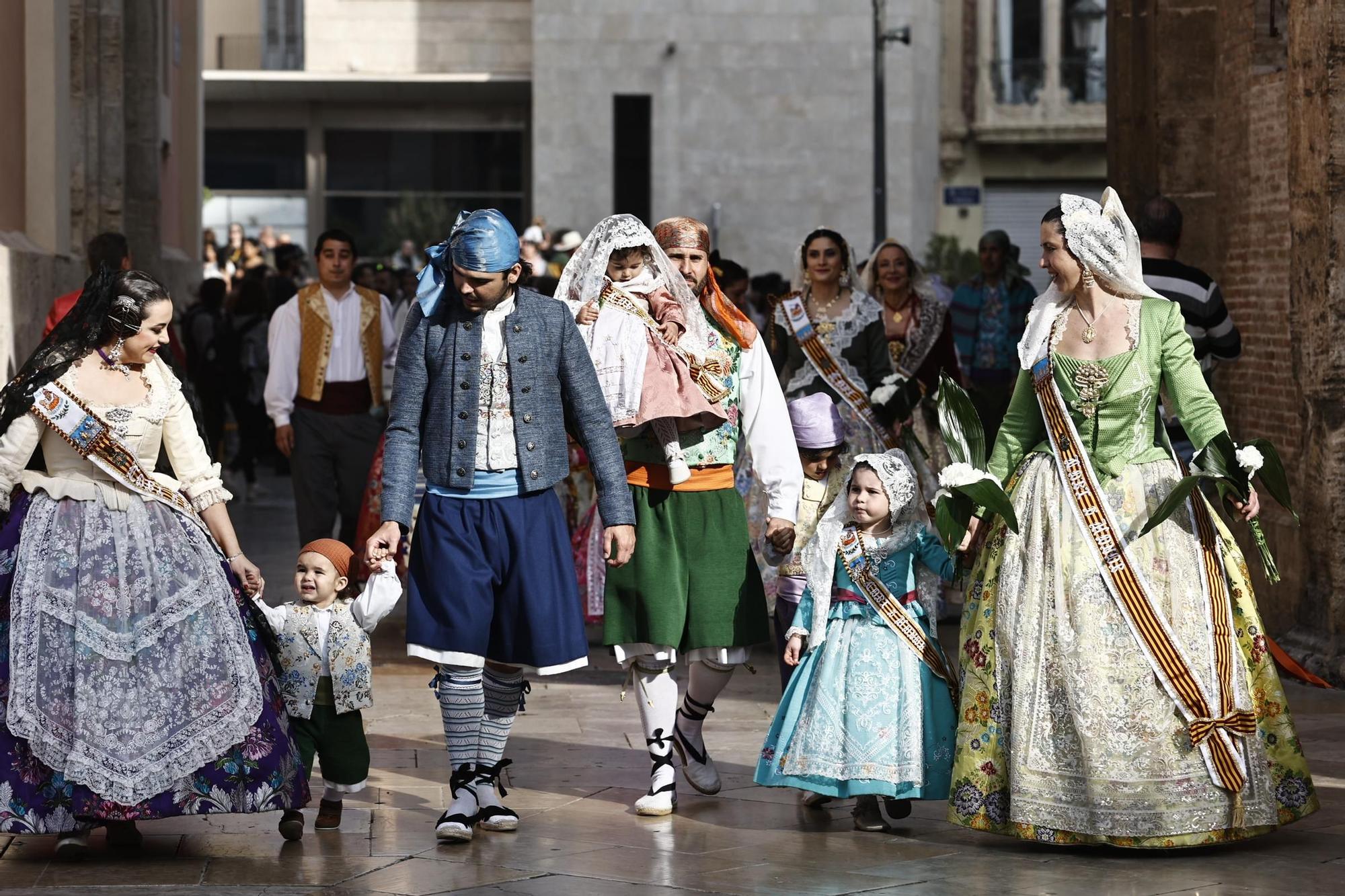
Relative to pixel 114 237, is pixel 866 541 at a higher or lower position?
lower

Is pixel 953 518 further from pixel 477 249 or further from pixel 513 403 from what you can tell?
pixel 477 249

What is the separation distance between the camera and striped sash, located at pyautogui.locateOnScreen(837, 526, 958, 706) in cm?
693

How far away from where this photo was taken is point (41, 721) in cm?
628

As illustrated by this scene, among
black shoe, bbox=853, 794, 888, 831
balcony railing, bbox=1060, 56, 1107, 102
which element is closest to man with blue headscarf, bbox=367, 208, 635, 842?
black shoe, bbox=853, 794, 888, 831

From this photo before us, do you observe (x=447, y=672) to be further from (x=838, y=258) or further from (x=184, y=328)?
(x=184, y=328)

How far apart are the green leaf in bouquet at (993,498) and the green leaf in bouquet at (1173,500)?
1.22 feet

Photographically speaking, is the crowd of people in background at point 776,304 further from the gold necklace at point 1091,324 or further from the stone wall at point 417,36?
the stone wall at point 417,36

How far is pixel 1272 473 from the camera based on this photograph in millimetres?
6836

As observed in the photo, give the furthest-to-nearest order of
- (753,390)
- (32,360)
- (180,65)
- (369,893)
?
(180,65), (753,390), (32,360), (369,893)

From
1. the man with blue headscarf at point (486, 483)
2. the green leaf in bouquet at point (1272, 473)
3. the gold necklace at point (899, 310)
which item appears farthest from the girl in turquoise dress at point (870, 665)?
the gold necklace at point (899, 310)

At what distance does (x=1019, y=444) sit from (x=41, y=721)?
9.67 feet

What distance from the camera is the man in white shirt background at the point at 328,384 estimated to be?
11.0 m

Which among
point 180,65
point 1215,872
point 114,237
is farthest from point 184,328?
point 1215,872

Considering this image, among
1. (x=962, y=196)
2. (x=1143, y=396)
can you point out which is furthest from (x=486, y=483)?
(x=962, y=196)
